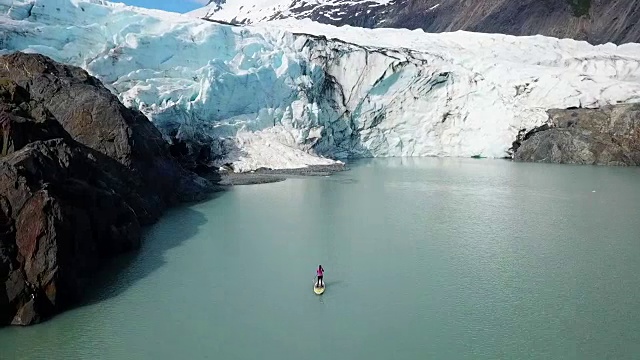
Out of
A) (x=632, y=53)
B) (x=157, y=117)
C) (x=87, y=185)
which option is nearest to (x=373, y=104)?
(x=157, y=117)

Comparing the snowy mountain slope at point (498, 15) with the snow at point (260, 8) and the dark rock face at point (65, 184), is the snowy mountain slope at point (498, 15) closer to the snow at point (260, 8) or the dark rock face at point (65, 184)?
the snow at point (260, 8)

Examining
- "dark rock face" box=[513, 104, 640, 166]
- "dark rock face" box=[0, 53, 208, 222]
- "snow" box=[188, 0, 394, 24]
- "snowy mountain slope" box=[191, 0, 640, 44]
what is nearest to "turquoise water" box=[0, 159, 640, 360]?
"dark rock face" box=[0, 53, 208, 222]

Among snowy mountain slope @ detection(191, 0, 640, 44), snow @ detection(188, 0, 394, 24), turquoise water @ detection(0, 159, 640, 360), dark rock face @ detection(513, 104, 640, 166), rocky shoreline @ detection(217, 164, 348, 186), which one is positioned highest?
snow @ detection(188, 0, 394, 24)

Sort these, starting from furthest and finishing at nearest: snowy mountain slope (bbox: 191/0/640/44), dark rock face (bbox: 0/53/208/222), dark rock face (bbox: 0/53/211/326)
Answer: snowy mountain slope (bbox: 191/0/640/44) < dark rock face (bbox: 0/53/208/222) < dark rock face (bbox: 0/53/211/326)

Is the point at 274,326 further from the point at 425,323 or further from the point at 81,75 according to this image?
the point at 81,75

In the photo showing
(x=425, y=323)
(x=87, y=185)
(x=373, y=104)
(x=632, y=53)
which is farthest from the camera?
(x=632, y=53)

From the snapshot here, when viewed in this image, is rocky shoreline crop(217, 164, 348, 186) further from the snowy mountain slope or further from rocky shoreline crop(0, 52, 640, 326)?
the snowy mountain slope
